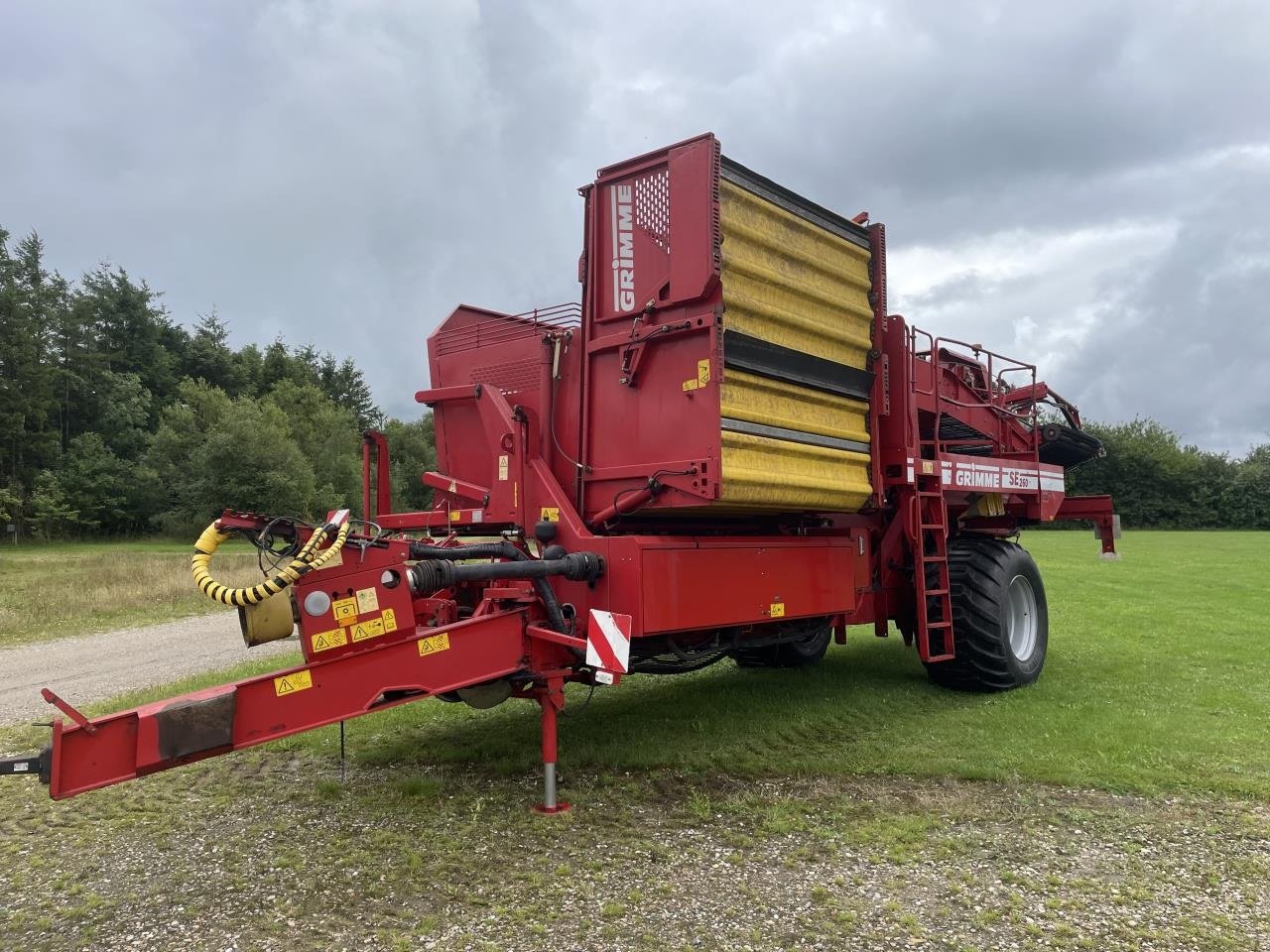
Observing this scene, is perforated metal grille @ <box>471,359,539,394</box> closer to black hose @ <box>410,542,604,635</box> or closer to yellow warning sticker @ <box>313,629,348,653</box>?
black hose @ <box>410,542,604,635</box>

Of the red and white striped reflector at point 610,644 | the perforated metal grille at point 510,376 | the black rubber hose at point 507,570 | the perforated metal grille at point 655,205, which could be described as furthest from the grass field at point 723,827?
the perforated metal grille at point 655,205

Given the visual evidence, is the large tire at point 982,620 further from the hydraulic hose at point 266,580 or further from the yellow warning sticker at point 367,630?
the hydraulic hose at point 266,580

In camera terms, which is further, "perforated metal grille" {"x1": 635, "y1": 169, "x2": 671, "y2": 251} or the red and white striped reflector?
"perforated metal grille" {"x1": 635, "y1": 169, "x2": 671, "y2": 251}

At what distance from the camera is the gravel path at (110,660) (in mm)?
8102

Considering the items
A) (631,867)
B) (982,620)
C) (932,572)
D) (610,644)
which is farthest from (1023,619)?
(631,867)

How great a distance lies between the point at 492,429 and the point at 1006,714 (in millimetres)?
4233

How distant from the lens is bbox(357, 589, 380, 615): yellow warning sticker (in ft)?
13.5

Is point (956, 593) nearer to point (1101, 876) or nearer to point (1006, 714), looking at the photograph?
point (1006, 714)

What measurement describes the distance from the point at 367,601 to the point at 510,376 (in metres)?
2.12

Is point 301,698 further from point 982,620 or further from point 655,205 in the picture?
point 982,620

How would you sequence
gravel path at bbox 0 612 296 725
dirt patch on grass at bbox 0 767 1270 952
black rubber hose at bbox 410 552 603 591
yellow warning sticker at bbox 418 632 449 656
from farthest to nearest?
gravel path at bbox 0 612 296 725 < black rubber hose at bbox 410 552 603 591 < yellow warning sticker at bbox 418 632 449 656 < dirt patch on grass at bbox 0 767 1270 952

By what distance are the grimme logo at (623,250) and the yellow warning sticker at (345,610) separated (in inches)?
87.8

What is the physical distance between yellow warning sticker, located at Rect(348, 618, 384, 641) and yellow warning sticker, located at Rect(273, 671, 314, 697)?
27 cm

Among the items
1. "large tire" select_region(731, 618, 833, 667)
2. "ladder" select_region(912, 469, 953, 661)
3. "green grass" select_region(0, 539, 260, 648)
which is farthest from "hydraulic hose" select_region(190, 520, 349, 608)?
"green grass" select_region(0, 539, 260, 648)
